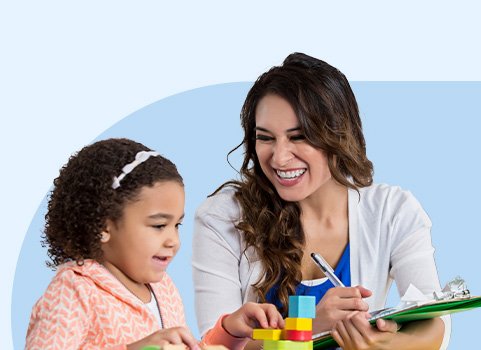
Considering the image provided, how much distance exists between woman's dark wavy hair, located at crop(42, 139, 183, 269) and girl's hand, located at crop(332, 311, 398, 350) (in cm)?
47

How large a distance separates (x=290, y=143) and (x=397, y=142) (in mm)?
1206

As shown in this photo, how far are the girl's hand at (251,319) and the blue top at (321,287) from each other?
0.60 m

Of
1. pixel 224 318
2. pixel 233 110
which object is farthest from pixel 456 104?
pixel 224 318

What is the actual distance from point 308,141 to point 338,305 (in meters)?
0.46

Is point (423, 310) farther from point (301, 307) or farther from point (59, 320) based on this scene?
point (59, 320)

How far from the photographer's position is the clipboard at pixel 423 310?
1.62 meters

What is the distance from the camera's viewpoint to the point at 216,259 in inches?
91.0

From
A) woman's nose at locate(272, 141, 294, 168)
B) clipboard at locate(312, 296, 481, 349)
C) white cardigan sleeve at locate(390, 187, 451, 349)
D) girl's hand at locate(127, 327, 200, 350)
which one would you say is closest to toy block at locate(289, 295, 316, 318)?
girl's hand at locate(127, 327, 200, 350)

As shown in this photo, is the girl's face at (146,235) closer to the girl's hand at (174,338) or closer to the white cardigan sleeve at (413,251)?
the girl's hand at (174,338)

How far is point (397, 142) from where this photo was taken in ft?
10.8

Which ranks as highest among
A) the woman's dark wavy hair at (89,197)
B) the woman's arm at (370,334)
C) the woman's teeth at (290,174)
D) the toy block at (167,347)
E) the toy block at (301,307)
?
the woman's teeth at (290,174)

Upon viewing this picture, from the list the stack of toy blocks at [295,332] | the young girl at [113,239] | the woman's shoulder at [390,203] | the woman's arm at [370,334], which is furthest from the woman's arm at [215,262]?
the stack of toy blocks at [295,332]

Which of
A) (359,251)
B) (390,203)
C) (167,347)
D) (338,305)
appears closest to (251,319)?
(338,305)

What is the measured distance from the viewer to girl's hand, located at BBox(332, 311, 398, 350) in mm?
1771
